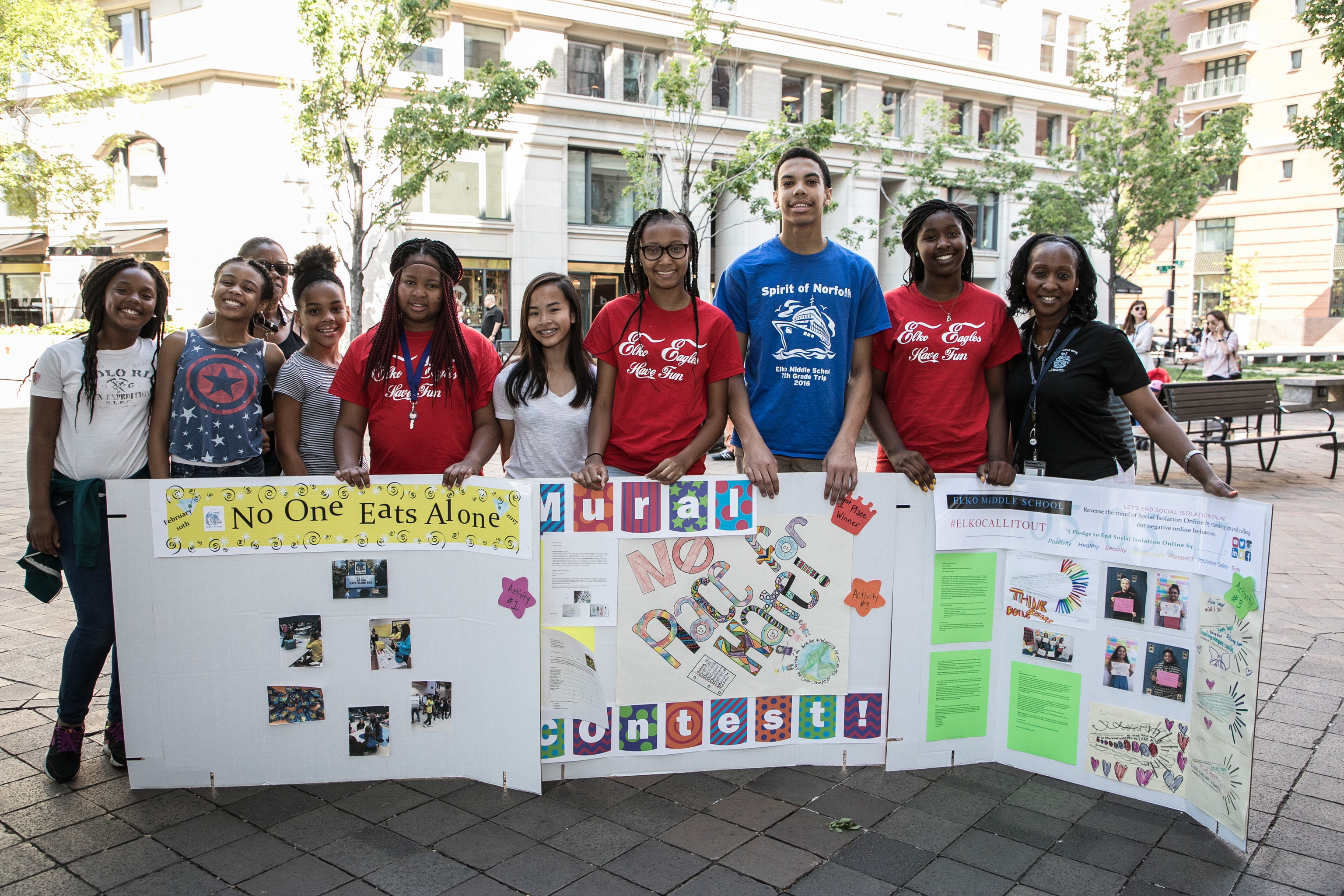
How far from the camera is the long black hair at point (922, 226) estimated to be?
3955 mm

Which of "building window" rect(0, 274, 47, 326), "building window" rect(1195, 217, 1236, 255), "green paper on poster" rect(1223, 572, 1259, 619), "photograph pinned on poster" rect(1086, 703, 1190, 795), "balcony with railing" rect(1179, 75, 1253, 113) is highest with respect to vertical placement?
"balcony with railing" rect(1179, 75, 1253, 113)

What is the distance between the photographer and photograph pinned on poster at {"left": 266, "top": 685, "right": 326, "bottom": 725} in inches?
134

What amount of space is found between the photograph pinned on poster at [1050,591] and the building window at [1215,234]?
2280 inches

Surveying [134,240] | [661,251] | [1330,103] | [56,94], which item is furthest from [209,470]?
[134,240]

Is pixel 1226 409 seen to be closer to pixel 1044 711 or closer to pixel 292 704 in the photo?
pixel 1044 711

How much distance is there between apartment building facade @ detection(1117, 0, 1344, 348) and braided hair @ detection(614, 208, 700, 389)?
166ft

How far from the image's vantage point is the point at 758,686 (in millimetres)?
3609

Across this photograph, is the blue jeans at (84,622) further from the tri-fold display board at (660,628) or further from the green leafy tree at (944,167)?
the green leafy tree at (944,167)

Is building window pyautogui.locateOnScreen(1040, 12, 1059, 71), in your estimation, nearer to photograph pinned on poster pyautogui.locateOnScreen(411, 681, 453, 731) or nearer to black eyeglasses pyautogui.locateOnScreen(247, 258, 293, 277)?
black eyeglasses pyautogui.locateOnScreen(247, 258, 293, 277)

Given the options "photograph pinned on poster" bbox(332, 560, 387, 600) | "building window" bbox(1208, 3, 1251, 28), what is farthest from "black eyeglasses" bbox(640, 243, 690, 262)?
"building window" bbox(1208, 3, 1251, 28)

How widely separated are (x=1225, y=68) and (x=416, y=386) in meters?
61.6

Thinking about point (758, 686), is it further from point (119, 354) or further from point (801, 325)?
point (119, 354)

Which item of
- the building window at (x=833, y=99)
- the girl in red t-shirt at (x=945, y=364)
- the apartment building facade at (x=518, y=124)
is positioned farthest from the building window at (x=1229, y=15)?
the girl in red t-shirt at (x=945, y=364)

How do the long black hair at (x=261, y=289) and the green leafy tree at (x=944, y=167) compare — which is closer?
the long black hair at (x=261, y=289)
